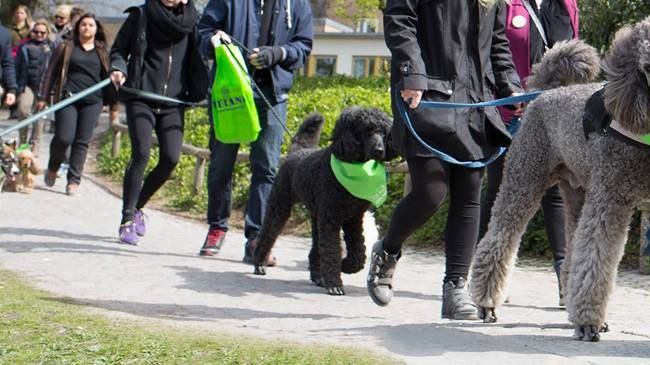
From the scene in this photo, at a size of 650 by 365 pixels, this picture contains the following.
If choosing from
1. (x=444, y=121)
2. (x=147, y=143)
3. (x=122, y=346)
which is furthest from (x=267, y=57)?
(x=122, y=346)

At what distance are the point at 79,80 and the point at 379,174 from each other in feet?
22.6

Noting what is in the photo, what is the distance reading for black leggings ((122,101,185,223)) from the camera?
942 centimetres

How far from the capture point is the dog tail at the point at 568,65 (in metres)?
6.37

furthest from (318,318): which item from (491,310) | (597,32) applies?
(597,32)

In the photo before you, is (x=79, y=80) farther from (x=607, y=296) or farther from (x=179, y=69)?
(x=607, y=296)

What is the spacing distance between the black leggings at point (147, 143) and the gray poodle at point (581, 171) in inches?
152

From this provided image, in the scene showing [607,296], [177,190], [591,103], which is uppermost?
[591,103]

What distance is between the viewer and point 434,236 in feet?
33.8

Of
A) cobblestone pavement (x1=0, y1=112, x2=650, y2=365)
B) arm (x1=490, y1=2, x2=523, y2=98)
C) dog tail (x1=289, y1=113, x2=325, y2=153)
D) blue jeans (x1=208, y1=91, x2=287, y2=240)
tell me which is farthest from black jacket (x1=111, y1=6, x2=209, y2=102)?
arm (x1=490, y1=2, x2=523, y2=98)

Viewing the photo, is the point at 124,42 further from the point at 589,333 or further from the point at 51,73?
the point at 589,333

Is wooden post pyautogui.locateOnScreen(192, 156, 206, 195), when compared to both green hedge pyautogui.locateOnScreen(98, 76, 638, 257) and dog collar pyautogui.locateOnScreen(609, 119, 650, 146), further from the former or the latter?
dog collar pyautogui.locateOnScreen(609, 119, 650, 146)

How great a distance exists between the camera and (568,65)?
637 cm

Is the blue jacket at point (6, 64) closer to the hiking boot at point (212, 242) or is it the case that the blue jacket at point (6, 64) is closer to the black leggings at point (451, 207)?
the hiking boot at point (212, 242)

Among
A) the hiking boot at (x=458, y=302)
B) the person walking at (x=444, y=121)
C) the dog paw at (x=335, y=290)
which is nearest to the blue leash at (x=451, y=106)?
the person walking at (x=444, y=121)
